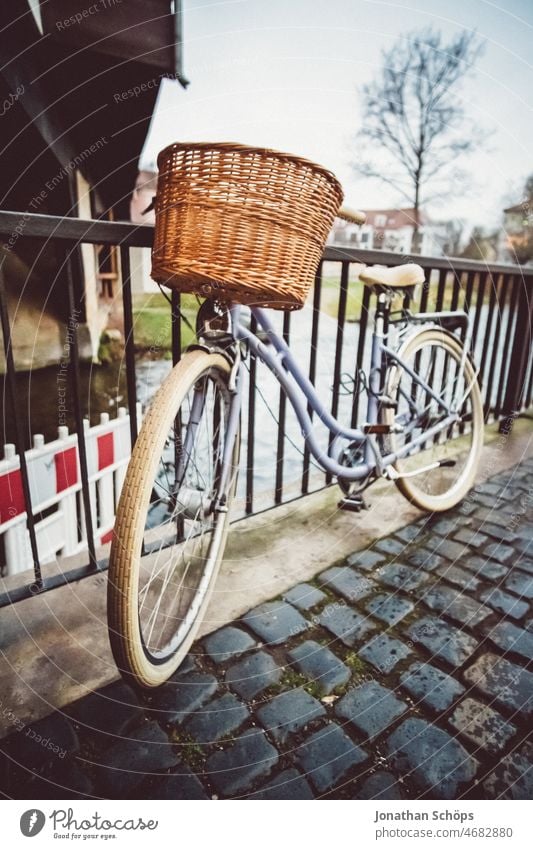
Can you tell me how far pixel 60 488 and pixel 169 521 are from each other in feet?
3.75

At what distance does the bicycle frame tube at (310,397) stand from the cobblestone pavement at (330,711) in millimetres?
445

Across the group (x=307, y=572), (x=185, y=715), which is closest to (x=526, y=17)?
(x=307, y=572)

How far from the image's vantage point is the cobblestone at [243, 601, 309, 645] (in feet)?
5.27

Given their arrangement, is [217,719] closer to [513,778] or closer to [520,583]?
[513,778]

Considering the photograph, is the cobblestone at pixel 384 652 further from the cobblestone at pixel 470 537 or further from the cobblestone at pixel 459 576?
the cobblestone at pixel 470 537

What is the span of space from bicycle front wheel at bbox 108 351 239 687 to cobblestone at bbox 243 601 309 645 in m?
0.19

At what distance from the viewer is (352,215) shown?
5.25ft

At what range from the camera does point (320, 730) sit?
4.19 ft

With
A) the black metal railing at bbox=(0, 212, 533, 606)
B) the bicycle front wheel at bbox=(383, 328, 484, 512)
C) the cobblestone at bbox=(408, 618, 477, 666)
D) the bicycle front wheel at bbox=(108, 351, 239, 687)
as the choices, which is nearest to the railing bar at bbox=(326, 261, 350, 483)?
the black metal railing at bbox=(0, 212, 533, 606)

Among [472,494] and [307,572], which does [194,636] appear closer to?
[307,572]

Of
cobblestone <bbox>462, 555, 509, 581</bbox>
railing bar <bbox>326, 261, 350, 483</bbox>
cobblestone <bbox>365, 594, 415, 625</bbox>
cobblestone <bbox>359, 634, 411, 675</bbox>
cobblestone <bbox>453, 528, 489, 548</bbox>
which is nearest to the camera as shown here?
cobblestone <bbox>359, 634, 411, 675</bbox>

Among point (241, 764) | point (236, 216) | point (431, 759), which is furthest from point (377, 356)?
point (241, 764)

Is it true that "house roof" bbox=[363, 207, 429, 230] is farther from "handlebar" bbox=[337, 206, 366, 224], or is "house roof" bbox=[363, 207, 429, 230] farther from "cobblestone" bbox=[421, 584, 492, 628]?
"cobblestone" bbox=[421, 584, 492, 628]

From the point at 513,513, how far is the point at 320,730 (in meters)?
1.67
